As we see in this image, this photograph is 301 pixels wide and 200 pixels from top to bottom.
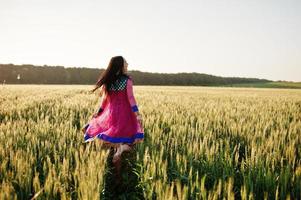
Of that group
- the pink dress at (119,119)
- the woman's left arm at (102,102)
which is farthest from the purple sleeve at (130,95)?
the woman's left arm at (102,102)

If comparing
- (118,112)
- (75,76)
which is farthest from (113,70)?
(75,76)

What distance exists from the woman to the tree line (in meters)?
55.1

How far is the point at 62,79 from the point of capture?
212 feet

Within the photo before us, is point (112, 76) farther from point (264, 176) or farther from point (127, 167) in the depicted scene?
point (264, 176)

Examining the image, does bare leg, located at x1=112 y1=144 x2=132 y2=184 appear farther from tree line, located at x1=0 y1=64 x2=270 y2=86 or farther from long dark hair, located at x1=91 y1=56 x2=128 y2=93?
tree line, located at x1=0 y1=64 x2=270 y2=86

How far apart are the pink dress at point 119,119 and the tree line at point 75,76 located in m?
55.1

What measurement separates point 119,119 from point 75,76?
6548cm

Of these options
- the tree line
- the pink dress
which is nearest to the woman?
the pink dress

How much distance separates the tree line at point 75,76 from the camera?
59.0 meters

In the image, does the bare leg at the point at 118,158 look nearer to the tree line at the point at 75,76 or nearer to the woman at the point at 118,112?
the woman at the point at 118,112

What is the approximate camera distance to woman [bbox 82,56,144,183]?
3637mm

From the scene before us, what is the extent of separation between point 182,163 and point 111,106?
1205 mm

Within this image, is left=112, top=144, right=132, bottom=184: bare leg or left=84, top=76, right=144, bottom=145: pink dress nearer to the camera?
left=112, top=144, right=132, bottom=184: bare leg

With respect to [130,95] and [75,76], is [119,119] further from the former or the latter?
[75,76]
